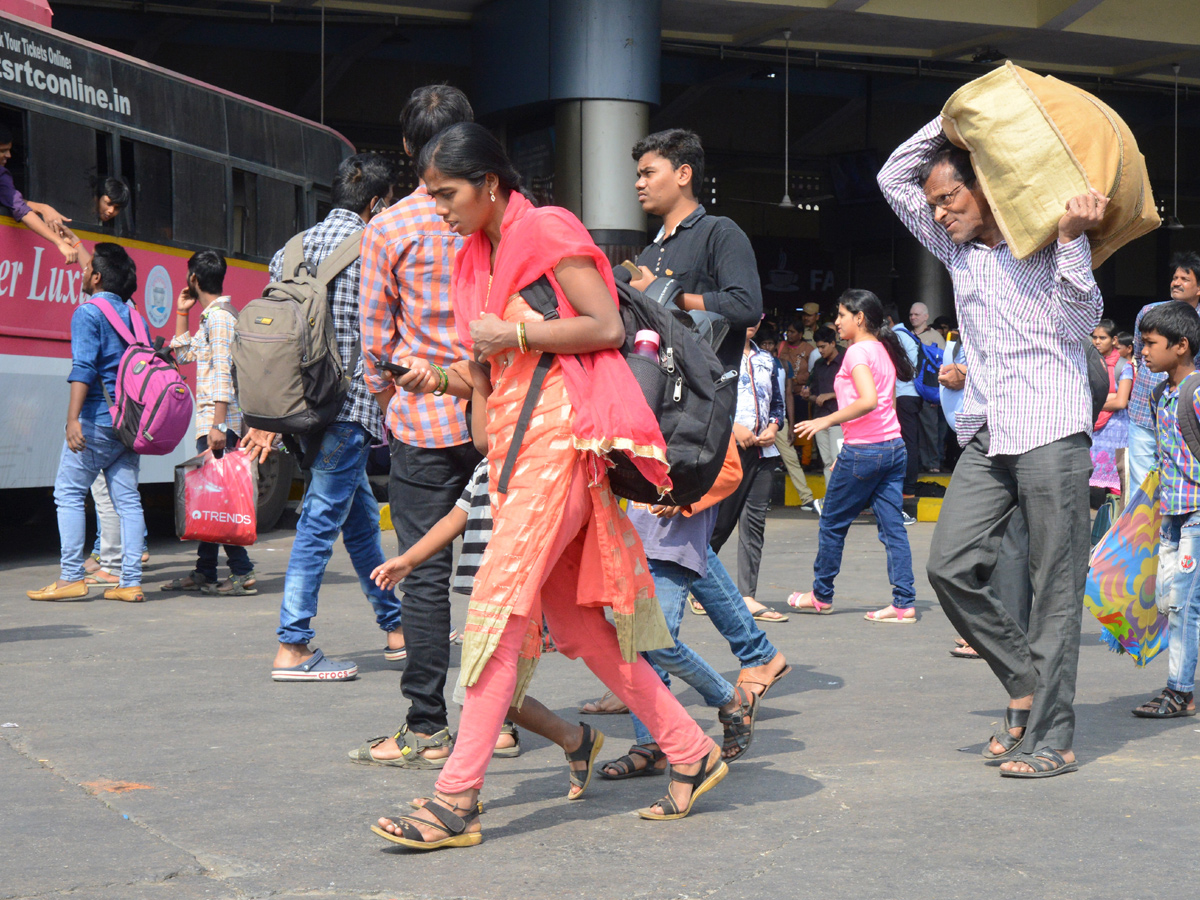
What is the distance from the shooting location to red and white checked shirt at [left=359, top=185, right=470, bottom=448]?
4398 mm

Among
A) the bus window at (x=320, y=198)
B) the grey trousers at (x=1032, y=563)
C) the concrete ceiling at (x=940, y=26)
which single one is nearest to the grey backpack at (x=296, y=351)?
the grey trousers at (x=1032, y=563)

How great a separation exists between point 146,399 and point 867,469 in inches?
153

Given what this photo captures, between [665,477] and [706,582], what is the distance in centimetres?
136

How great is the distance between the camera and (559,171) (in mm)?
15672

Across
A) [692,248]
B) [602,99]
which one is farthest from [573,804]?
[602,99]

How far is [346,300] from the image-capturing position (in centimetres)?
561

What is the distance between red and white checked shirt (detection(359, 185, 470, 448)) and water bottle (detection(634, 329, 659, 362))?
2.99 ft

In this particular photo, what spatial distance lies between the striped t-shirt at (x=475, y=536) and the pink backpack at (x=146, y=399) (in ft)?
14.3

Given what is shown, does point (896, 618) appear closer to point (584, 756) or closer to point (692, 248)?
point (692, 248)

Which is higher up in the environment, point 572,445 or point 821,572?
point 572,445

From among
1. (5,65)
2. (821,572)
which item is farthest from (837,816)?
(5,65)

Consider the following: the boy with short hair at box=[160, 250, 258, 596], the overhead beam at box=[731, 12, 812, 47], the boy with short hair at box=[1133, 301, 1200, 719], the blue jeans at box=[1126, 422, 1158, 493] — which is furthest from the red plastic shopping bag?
the overhead beam at box=[731, 12, 812, 47]

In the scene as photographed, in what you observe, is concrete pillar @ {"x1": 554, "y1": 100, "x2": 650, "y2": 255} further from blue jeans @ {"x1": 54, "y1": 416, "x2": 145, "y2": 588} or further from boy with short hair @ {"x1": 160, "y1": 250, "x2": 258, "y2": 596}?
blue jeans @ {"x1": 54, "y1": 416, "x2": 145, "y2": 588}

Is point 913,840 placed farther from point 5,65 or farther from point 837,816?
point 5,65
